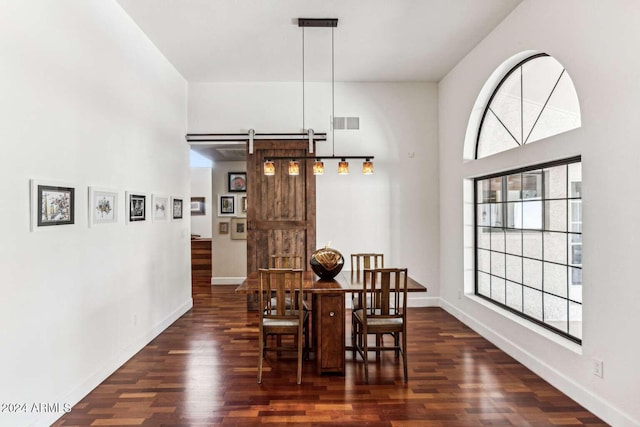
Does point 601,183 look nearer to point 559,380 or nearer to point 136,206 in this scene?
point 559,380

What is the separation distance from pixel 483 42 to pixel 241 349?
4.19 meters

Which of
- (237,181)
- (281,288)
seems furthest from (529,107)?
(237,181)

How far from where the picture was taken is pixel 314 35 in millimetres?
4160

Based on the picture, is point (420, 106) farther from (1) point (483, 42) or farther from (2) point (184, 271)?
(2) point (184, 271)

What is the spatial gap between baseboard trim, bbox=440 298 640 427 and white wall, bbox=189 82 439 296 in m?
1.62

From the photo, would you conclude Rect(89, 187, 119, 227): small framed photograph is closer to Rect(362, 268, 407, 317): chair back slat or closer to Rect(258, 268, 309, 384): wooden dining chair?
Rect(258, 268, 309, 384): wooden dining chair

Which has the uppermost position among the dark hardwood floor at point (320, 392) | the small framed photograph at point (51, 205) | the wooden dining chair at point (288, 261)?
the small framed photograph at point (51, 205)

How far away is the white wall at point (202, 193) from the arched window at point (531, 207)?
19.6 ft

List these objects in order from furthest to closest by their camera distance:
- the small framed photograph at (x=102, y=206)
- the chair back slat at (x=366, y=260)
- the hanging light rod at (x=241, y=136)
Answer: the hanging light rod at (x=241, y=136)
the chair back slat at (x=366, y=260)
the small framed photograph at (x=102, y=206)

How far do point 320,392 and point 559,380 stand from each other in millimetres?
1864

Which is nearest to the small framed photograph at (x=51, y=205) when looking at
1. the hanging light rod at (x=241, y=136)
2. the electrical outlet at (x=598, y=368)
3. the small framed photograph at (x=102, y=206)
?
the small framed photograph at (x=102, y=206)

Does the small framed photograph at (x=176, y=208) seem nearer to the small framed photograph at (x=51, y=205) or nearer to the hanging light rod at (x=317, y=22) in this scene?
the small framed photograph at (x=51, y=205)

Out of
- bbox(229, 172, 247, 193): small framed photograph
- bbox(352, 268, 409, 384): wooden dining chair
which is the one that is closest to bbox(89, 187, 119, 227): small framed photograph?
bbox(352, 268, 409, 384): wooden dining chair

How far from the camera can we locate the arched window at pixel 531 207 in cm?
312
